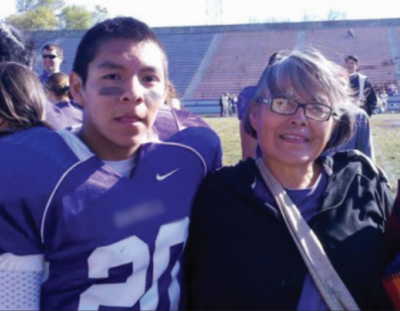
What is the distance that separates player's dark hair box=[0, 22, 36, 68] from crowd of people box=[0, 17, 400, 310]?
881mm

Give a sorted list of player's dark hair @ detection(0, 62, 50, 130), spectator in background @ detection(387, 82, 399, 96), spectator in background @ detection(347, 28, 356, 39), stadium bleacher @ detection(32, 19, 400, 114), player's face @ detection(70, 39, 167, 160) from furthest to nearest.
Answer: spectator in background @ detection(347, 28, 356, 39) → stadium bleacher @ detection(32, 19, 400, 114) → spectator in background @ detection(387, 82, 399, 96) → player's dark hair @ detection(0, 62, 50, 130) → player's face @ detection(70, 39, 167, 160)

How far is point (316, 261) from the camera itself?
5.17 feet

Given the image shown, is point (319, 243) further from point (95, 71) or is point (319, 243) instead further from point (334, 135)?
point (95, 71)

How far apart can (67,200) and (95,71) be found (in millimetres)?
356

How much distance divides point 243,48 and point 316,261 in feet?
94.1

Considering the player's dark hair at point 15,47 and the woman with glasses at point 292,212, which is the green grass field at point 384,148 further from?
the woman with glasses at point 292,212

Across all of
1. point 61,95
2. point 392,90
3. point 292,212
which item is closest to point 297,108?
point 292,212

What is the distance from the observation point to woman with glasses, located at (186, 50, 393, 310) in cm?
161

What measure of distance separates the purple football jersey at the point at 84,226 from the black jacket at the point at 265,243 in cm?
9

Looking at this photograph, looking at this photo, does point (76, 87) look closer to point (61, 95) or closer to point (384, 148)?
point (61, 95)

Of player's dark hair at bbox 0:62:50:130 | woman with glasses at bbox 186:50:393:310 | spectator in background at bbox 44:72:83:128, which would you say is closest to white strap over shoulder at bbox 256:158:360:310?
woman with glasses at bbox 186:50:393:310

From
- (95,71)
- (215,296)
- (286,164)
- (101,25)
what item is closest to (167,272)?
(215,296)

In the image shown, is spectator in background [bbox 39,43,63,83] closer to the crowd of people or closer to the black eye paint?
the crowd of people

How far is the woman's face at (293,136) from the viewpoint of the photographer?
1.74 metres
